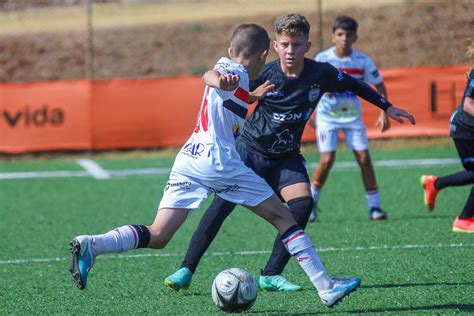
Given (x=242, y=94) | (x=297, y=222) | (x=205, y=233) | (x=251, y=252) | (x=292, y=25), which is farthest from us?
(x=251, y=252)

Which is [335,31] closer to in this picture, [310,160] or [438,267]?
[438,267]

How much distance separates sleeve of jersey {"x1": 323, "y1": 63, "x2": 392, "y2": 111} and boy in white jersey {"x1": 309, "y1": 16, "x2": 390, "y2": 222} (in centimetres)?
321

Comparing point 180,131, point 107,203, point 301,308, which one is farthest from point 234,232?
point 180,131

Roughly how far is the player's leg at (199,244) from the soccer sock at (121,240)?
0.62 metres

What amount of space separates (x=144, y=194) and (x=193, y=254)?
584cm

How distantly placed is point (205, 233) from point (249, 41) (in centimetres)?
154

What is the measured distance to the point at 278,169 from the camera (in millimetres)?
6574

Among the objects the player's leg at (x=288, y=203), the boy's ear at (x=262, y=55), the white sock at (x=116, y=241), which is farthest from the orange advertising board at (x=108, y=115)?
the white sock at (x=116, y=241)

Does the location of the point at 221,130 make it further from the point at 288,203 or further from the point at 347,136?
the point at 347,136

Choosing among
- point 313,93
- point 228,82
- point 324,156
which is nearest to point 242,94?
point 228,82

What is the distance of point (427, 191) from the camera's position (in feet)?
30.3

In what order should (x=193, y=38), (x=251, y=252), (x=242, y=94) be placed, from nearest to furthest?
(x=242, y=94), (x=251, y=252), (x=193, y=38)

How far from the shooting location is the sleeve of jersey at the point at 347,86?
646 cm

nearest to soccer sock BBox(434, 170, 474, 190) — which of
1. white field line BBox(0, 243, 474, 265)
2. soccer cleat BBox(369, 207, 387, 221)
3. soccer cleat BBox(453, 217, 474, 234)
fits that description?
soccer cleat BBox(453, 217, 474, 234)
